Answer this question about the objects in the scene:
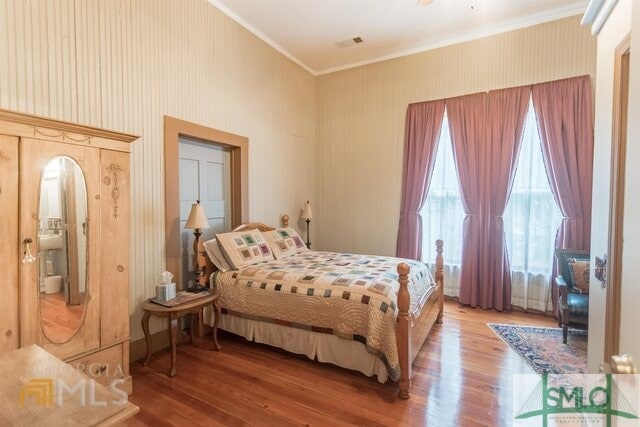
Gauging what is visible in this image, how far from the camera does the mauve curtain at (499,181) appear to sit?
3551 millimetres

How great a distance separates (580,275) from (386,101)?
3010mm

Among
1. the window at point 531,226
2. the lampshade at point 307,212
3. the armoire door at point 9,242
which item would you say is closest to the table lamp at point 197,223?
the armoire door at point 9,242

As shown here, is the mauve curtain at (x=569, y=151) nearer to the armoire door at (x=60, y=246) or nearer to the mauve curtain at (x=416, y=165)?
the mauve curtain at (x=416, y=165)

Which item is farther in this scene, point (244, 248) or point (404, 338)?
point (244, 248)

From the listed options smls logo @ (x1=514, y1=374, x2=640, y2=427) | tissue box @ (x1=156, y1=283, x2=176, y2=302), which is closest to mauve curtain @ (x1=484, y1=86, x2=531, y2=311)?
smls logo @ (x1=514, y1=374, x2=640, y2=427)

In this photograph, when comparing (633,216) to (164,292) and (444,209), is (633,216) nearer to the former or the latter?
(164,292)

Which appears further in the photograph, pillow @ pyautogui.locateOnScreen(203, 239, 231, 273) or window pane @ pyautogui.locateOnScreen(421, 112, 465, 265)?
window pane @ pyautogui.locateOnScreen(421, 112, 465, 265)

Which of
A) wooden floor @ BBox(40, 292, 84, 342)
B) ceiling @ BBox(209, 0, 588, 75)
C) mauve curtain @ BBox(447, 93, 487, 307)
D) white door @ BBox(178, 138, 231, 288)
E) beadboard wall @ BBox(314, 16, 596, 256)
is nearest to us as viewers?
wooden floor @ BBox(40, 292, 84, 342)

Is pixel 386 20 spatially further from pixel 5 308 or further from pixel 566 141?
pixel 5 308

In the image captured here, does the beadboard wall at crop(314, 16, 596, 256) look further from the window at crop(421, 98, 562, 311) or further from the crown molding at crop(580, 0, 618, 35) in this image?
the crown molding at crop(580, 0, 618, 35)

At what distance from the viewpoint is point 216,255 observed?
9.97 ft

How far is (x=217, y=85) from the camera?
3.33 meters

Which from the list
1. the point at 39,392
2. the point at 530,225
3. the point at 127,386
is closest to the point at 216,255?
the point at 127,386

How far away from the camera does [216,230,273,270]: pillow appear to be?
2.99m
